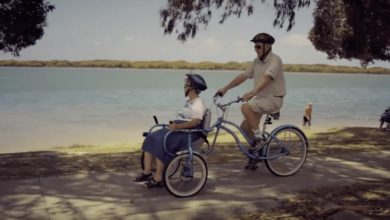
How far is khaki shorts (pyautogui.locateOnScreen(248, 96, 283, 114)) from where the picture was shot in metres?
6.25

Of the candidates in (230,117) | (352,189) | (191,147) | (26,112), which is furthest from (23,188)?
(26,112)

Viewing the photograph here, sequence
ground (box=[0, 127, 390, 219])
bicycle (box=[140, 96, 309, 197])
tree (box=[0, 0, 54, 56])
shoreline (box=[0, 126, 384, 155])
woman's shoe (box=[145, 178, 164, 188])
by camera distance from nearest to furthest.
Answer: ground (box=[0, 127, 390, 219])
bicycle (box=[140, 96, 309, 197])
woman's shoe (box=[145, 178, 164, 188])
tree (box=[0, 0, 54, 56])
shoreline (box=[0, 126, 384, 155])

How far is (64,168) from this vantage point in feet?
24.7

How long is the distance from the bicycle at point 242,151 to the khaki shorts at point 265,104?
5.5 inches

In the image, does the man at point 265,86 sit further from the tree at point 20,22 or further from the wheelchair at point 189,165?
the tree at point 20,22

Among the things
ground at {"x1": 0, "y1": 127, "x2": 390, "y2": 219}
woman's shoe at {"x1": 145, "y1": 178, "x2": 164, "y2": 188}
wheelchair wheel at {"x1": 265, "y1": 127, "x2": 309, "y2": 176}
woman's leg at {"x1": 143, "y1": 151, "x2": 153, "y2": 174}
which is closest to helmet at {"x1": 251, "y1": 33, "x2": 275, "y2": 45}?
wheelchair wheel at {"x1": 265, "y1": 127, "x2": 309, "y2": 176}

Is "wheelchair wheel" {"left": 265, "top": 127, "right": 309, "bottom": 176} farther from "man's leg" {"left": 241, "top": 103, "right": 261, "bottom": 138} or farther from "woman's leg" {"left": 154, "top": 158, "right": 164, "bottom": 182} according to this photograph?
"woman's leg" {"left": 154, "top": 158, "right": 164, "bottom": 182}

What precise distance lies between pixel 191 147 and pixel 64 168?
9.25 feet

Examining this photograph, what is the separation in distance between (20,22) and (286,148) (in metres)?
7.28

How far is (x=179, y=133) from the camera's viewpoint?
5.59m

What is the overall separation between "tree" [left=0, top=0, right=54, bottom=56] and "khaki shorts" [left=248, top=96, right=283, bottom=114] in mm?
6830

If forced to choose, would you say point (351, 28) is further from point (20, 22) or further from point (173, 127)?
point (173, 127)

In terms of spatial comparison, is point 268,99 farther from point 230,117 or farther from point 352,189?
point 230,117

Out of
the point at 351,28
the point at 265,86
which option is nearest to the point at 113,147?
the point at 351,28
